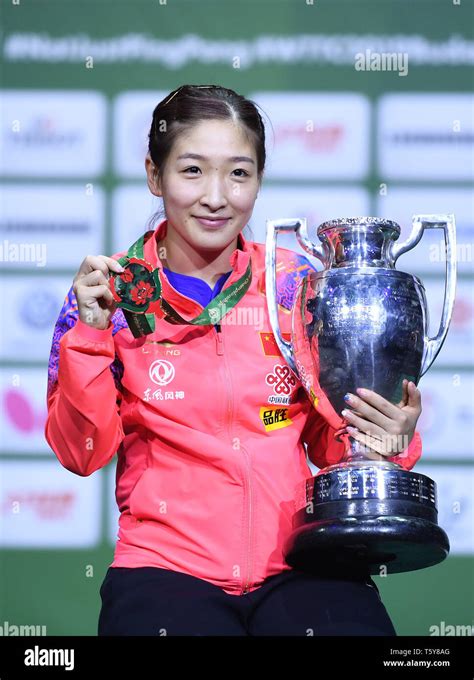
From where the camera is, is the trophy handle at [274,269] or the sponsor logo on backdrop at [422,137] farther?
the sponsor logo on backdrop at [422,137]

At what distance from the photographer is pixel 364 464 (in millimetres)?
1509

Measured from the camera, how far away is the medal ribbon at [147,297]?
1542 mm

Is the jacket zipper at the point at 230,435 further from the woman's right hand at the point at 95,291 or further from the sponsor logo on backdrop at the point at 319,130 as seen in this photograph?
the sponsor logo on backdrop at the point at 319,130

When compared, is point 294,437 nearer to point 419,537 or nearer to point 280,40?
point 419,537

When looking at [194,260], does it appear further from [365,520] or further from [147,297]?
[365,520]

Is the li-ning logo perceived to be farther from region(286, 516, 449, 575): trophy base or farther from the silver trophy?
region(286, 516, 449, 575): trophy base

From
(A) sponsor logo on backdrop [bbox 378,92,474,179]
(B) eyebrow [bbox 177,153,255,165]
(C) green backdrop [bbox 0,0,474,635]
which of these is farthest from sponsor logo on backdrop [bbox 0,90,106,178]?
(B) eyebrow [bbox 177,153,255,165]

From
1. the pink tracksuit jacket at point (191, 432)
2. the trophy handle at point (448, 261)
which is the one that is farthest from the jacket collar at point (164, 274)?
the trophy handle at point (448, 261)

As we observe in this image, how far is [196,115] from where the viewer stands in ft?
5.47

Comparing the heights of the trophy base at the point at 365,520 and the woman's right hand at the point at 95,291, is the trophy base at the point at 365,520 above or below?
below

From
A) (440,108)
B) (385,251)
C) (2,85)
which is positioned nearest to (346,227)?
(385,251)

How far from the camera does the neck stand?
1.72 meters

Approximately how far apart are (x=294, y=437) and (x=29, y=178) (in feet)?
4.21

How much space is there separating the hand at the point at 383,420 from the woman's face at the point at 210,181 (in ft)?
1.11
